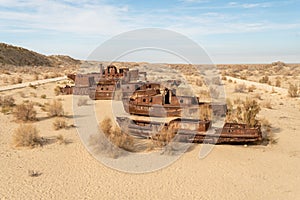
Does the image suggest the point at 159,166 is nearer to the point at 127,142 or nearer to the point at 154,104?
the point at 127,142

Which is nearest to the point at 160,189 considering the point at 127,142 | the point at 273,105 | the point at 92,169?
the point at 92,169

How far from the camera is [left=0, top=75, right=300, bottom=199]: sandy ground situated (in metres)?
7.51

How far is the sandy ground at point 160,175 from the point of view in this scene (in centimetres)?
751

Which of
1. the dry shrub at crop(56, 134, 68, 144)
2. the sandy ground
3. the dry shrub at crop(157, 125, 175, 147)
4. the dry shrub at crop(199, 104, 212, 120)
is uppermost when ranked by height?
the dry shrub at crop(199, 104, 212, 120)

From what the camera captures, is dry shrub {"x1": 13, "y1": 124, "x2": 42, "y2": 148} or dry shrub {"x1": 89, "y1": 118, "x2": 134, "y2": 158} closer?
dry shrub {"x1": 89, "y1": 118, "x2": 134, "y2": 158}

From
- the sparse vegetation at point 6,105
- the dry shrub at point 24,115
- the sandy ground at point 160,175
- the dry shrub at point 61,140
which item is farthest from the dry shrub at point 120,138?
the sparse vegetation at point 6,105

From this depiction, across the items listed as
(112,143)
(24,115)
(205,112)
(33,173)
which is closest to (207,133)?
(112,143)

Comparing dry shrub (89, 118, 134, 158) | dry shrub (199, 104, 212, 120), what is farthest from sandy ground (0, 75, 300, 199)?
dry shrub (199, 104, 212, 120)

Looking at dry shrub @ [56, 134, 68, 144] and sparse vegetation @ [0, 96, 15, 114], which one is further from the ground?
sparse vegetation @ [0, 96, 15, 114]

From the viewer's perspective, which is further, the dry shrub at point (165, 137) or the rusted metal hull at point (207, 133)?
the rusted metal hull at point (207, 133)

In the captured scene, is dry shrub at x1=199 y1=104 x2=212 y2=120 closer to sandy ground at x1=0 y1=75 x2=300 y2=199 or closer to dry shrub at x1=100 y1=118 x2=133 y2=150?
sandy ground at x1=0 y1=75 x2=300 y2=199

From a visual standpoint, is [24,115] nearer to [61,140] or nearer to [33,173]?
[61,140]

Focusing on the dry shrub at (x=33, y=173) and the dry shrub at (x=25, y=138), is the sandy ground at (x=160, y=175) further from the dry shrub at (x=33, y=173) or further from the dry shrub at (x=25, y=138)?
the dry shrub at (x=25, y=138)

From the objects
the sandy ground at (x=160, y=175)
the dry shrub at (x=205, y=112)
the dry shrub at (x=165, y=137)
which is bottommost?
the sandy ground at (x=160, y=175)
